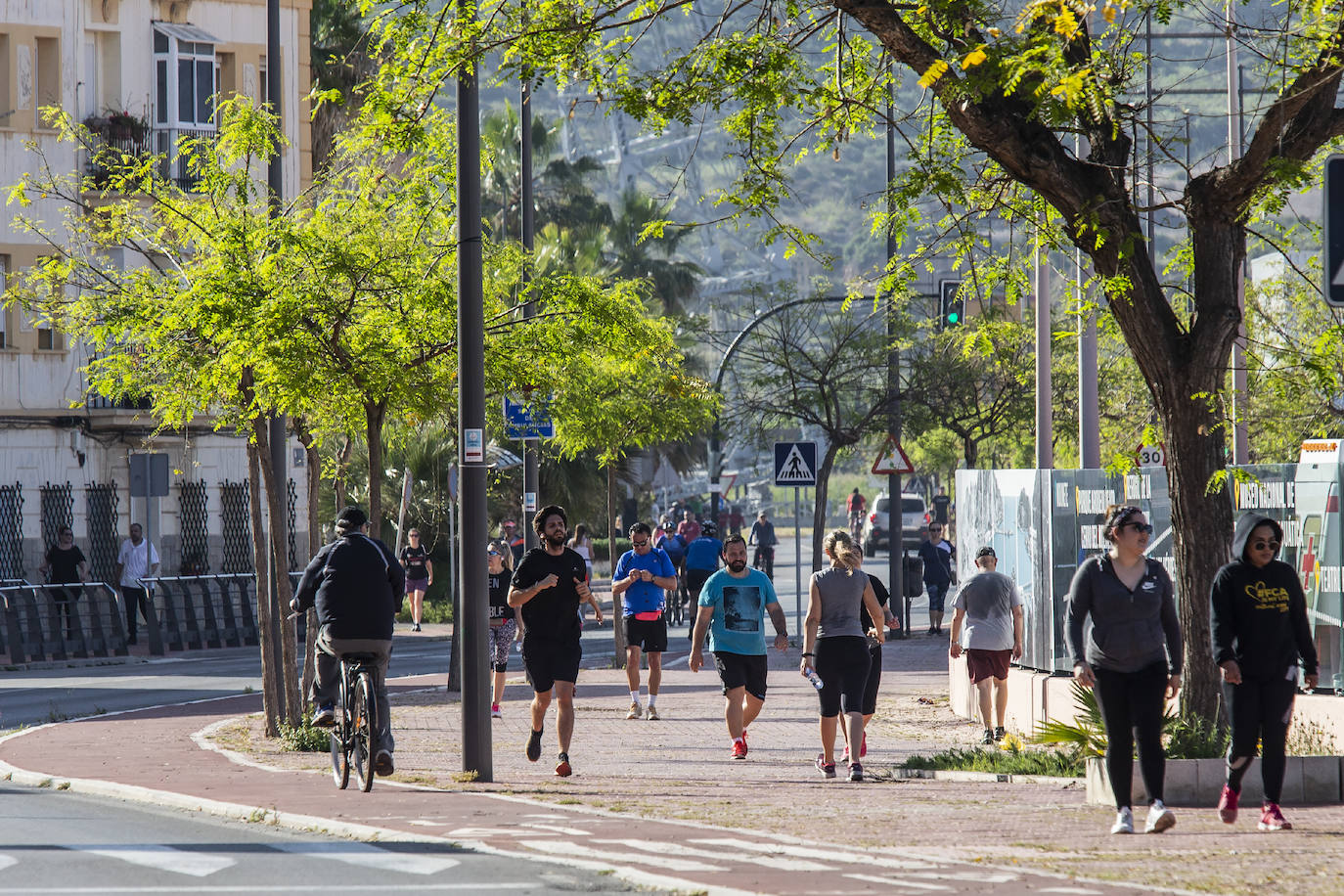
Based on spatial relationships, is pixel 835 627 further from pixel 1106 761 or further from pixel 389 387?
pixel 389 387

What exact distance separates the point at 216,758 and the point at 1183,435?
23.9ft

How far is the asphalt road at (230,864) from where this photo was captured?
7.68 meters

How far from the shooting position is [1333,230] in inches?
291

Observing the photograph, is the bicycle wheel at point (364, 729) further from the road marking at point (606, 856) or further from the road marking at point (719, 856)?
the road marking at point (719, 856)

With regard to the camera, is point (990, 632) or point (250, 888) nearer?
point (250, 888)

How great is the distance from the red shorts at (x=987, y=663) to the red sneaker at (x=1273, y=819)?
547 centimetres

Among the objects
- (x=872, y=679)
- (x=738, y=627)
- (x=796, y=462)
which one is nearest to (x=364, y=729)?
(x=738, y=627)

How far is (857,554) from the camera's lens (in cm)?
1255

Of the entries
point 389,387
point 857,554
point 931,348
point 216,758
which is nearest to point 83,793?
point 216,758

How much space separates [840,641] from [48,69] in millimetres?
23837

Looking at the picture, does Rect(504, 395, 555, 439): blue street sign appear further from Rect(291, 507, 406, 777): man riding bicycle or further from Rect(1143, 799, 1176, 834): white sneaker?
Rect(1143, 799, 1176, 834): white sneaker

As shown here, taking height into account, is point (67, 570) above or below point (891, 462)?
below

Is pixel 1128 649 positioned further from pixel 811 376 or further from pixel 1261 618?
pixel 811 376

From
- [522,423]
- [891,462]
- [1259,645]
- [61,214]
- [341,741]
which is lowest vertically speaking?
[341,741]
